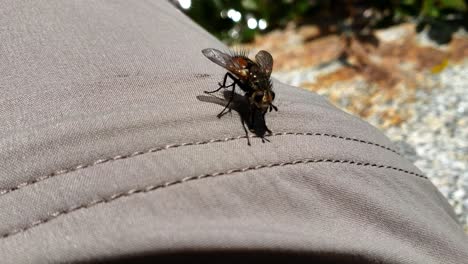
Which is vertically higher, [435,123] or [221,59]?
[435,123]

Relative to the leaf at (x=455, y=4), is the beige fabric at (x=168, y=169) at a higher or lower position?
lower

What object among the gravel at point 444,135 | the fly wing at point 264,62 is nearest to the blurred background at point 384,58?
the gravel at point 444,135

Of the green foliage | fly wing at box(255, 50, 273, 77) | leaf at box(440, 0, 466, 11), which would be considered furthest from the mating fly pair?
the green foliage

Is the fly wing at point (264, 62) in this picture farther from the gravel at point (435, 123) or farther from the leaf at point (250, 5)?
the leaf at point (250, 5)

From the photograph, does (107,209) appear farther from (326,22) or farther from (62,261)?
(326,22)

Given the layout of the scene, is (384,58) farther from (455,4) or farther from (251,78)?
(251,78)

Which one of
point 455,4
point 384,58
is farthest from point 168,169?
point 455,4
